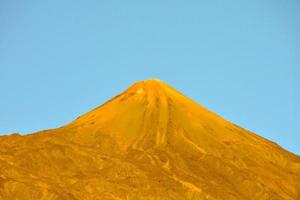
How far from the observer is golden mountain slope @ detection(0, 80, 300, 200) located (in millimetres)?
132500

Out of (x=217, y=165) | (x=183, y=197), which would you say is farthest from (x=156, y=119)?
(x=183, y=197)

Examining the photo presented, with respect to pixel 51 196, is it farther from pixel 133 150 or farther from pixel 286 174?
pixel 286 174

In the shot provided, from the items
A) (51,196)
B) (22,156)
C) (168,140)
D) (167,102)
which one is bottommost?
(51,196)

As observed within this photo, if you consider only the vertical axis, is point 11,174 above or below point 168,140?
below

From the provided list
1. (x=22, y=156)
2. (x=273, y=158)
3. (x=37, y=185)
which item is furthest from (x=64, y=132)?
(x=273, y=158)

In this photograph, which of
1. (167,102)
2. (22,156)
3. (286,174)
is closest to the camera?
(22,156)

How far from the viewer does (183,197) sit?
133m

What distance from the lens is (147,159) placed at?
146 meters

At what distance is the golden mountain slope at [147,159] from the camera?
13250cm

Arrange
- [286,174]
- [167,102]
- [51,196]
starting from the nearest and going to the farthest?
[51,196] < [286,174] < [167,102]

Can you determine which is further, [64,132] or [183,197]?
[64,132]

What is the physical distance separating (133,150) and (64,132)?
1509cm

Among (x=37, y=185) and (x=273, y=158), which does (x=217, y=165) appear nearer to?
(x=273, y=158)

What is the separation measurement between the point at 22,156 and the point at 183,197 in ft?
102
